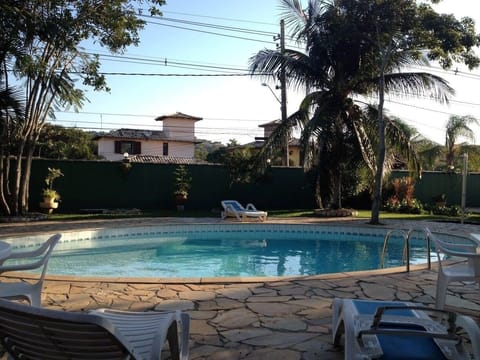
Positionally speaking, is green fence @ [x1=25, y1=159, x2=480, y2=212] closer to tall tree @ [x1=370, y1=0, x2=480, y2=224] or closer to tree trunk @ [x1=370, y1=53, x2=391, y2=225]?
tree trunk @ [x1=370, y1=53, x2=391, y2=225]

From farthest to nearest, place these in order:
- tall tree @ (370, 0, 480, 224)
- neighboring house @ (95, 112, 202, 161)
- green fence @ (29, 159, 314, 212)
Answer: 1. neighboring house @ (95, 112, 202, 161)
2. green fence @ (29, 159, 314, 212)
3. tall tree @ (370, 0, 480, 224)

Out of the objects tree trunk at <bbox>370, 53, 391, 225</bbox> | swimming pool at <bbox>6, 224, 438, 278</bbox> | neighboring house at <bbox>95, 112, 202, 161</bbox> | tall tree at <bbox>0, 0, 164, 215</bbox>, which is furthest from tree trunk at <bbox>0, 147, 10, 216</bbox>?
neighboring house at <bbox>95, 112, 202, 161</bbox>

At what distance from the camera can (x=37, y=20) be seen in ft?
36.5

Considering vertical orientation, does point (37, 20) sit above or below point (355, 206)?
above

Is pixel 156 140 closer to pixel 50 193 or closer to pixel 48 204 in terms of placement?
pixel 50 193

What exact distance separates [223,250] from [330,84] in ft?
23.6

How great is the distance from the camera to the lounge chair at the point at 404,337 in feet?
8.08

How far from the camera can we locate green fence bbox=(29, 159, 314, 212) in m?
16.0

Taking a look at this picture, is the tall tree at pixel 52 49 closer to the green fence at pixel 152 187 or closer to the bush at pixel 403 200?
the green fence at pixel 152 187

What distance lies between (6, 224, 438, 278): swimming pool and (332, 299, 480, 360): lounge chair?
5.30m

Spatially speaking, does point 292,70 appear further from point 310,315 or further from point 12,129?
point 310,315

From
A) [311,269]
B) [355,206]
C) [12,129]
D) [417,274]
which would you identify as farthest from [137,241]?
[355,206]

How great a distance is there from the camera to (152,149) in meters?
42.4

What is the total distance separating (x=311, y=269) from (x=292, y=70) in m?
7.78
